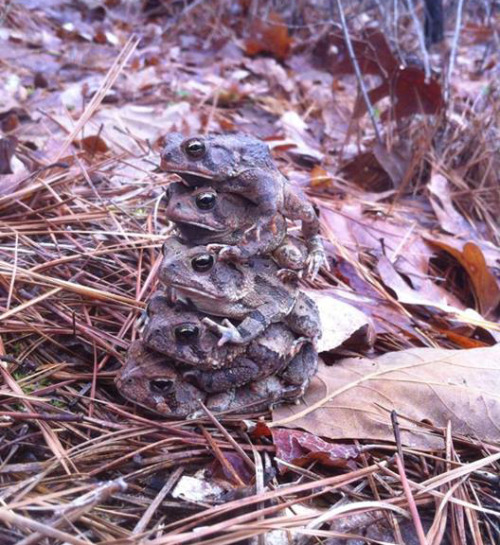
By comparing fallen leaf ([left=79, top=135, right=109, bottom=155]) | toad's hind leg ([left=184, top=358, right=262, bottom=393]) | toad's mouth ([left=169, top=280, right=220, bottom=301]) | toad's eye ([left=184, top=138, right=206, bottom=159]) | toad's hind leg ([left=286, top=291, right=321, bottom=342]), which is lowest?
fallen leaf ([left=79, top=135, right=109, bottom=155])

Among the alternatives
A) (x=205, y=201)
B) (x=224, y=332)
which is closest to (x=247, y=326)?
(x=224, y=332)

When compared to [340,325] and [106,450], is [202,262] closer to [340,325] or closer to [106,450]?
[106,450]

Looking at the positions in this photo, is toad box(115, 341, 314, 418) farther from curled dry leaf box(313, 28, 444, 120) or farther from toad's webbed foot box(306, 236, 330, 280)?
curled dry leaf box(313, 28, 444, 120)

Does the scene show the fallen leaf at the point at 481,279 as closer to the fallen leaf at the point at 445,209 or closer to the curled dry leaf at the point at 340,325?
the fallen leaf at the point at 445,209

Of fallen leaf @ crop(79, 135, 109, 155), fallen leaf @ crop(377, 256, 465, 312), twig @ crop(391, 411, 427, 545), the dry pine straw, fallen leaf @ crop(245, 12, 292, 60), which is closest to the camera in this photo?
the dry pine straw

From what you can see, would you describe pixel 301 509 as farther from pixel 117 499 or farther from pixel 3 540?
pixel 3 540

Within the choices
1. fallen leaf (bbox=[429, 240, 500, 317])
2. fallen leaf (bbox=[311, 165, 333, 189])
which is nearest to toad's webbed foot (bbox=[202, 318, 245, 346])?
fallen leaf (bbox=[429, 240, 500, 317])
